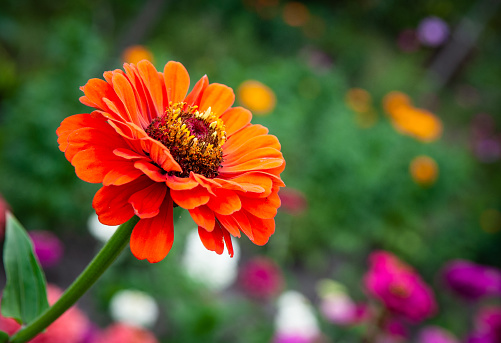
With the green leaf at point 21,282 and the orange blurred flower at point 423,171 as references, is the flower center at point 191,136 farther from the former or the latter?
the orange blurred flower at point 423,171

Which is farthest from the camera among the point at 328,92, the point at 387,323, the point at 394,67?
the point at 394,67

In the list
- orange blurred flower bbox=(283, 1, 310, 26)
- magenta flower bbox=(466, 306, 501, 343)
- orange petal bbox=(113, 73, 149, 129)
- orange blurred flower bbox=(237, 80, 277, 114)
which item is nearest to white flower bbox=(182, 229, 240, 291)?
magenta flower bbox=(466, 306, 501, 343)

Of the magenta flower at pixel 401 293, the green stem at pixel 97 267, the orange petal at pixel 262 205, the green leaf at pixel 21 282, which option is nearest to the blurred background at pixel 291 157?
the magenta flower at pixel 401 293

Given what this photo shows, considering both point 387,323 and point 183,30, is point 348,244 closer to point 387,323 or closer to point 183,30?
point 387,323


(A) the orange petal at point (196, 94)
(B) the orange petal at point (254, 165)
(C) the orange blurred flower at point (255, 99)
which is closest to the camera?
(B) the orange petal at point (254, 165)

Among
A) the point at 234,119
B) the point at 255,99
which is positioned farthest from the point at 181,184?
the point at 255,99

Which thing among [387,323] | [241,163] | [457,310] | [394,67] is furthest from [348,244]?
[394,67]
